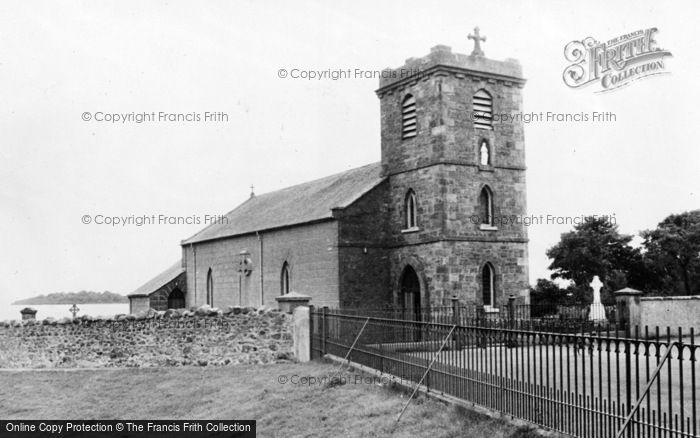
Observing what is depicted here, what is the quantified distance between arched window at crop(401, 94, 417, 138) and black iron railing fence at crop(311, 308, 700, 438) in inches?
504

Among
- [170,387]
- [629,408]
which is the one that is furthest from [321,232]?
[629,408]

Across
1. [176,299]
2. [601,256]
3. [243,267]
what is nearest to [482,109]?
[243,267]

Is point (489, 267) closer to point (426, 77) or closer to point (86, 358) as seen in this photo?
point (426, 77)

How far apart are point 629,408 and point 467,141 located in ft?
71.5

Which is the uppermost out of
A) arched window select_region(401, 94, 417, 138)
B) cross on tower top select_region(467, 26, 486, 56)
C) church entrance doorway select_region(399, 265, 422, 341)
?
cross on tower top select_region(467, 26, 486, 56)

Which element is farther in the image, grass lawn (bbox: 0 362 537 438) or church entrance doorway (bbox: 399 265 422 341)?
church entrance doorway (bbox: 399 265 422 341)

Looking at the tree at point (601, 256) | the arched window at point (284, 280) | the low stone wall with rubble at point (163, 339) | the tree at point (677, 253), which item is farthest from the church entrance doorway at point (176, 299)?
the tree at point (677, 253)

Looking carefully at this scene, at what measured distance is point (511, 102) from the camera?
101 ft

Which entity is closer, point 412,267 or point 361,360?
point 361,360

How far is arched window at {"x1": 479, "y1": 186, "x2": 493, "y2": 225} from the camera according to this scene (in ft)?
98.4

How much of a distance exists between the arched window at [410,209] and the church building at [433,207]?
41mm

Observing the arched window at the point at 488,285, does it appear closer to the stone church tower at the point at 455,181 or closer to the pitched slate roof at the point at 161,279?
the stone church tower at the point at 455,181

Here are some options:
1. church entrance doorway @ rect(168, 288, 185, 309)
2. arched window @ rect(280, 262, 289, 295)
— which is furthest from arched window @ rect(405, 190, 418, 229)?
church entrance doorway @ rect(168, 288, 185, 309)

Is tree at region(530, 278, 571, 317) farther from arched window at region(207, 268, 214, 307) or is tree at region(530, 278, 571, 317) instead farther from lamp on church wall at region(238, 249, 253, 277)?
arched window at region(207, 268, 214, 307)
